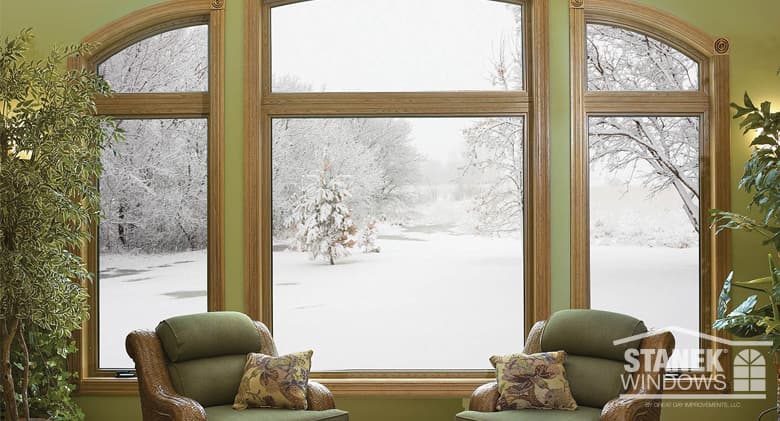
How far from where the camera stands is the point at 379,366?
4.53 metres

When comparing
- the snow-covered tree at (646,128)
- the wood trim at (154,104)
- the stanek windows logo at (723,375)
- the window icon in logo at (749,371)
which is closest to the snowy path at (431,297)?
the stanek windows logo at (723,375)

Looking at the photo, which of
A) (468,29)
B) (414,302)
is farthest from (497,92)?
(414,302)

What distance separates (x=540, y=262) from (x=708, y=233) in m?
1.15

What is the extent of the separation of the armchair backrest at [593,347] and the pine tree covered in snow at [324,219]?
56.1 inches

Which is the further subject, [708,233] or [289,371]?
[708,233]

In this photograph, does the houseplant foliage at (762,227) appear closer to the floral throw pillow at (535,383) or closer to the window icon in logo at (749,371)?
the window icon in logo at (749,371)

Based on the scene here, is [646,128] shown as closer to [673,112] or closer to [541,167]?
[673,112]

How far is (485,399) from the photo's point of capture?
378 centimetres

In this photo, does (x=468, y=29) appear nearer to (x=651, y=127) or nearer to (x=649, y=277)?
(x=651, y=127)

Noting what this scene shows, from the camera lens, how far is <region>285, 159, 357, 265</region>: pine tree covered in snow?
4.56 meters

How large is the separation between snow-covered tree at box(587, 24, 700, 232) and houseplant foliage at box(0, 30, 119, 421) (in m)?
3.14

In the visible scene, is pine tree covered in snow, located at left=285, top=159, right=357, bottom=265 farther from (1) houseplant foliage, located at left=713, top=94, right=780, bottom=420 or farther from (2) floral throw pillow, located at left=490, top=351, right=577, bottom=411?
(1) houseplant foliage, located at left=713, top=94, right=780, bottom=420

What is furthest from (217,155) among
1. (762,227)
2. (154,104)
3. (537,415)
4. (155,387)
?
(762,227)

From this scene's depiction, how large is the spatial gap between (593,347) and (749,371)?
1.40m
